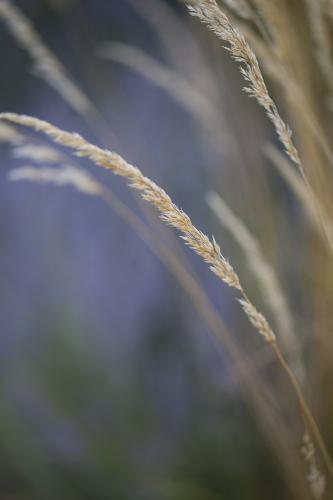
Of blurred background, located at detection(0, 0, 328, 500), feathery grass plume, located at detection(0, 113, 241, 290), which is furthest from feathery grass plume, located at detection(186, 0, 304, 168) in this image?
blurred background, located at detection(0, 0, 328, 500)

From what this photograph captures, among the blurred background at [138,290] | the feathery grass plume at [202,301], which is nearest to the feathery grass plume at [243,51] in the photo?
the feathery grass plume at [202,301]

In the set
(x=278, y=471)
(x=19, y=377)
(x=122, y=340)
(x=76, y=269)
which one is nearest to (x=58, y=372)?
(x=19, y=377)

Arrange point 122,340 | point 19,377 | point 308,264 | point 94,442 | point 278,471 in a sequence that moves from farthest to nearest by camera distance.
Result: 1. point 122,340
2. point 19,377
3. point 94,442
4. point 308,264
5. point 278,471

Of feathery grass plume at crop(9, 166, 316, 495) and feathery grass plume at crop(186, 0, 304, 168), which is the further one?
feathery grass plume at crop(9, 166, 316, 495)

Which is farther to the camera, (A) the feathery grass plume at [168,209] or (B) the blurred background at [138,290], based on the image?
(B) the blurred background at [138,290]

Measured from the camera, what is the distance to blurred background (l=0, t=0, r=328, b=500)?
128 cm

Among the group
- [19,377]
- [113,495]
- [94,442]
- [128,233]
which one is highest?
[128,233]

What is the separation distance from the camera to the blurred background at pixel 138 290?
1.28 meters

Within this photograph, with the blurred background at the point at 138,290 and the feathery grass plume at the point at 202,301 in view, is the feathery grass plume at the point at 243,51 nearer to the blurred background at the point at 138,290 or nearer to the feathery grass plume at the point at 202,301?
the feathery grass plume at the point at 202,301

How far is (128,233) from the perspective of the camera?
1.74 m

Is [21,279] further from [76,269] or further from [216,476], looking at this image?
[216,476]

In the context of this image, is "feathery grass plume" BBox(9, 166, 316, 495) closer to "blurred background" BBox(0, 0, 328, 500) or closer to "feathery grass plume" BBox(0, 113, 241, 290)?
"blurred background" BBox(0, 0, 328, 500)

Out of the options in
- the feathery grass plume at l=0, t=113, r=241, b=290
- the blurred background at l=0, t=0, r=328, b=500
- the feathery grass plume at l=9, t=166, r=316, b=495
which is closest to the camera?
the feathery grass plume at l=0, t=113, r=241, b=290

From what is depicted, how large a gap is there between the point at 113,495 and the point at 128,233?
2.29 ft
